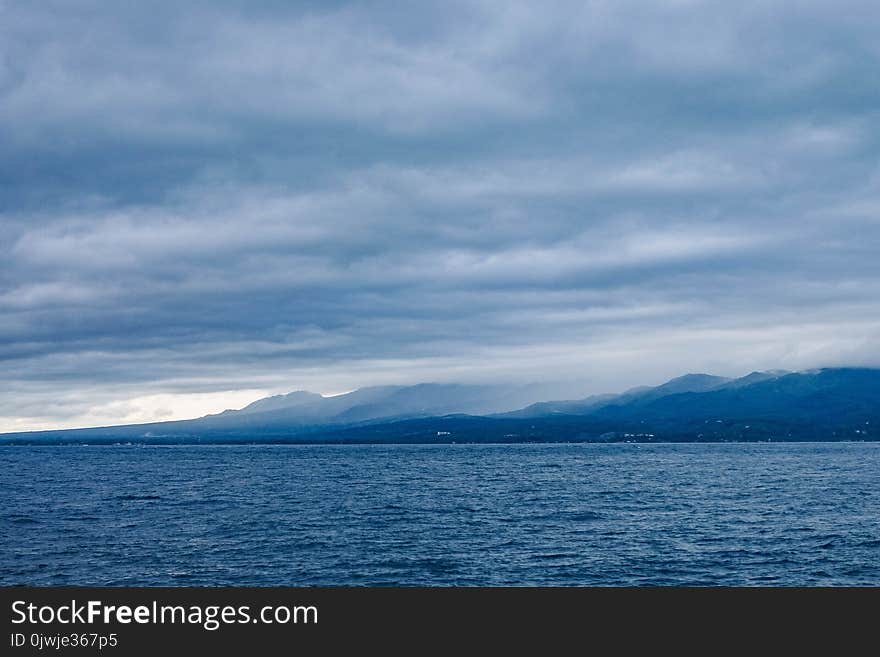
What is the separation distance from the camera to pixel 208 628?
16.0m

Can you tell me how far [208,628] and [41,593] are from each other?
3.80m

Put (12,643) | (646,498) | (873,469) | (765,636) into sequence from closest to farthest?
(765,636), (12,643), (646,498), (873,469)

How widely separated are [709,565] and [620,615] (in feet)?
128

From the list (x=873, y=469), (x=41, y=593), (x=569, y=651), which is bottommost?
(x=873, y=469)

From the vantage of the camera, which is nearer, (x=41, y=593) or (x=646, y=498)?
(x=41, y=593)

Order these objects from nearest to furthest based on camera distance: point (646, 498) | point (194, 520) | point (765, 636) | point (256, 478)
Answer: point (765, 636), point (194, 520), point (646, 498), point (256, 478)

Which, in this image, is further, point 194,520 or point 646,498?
point 646,498

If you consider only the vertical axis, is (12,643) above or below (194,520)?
above

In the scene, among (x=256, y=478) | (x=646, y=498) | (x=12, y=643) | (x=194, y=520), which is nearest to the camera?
(x=12, y=643)

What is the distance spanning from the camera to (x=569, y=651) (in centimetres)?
1565

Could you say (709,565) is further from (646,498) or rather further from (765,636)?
(646,498)

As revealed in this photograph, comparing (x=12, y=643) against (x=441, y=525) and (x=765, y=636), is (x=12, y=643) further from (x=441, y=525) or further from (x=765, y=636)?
(x=441, y=525)

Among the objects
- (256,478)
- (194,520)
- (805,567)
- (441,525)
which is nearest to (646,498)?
(441,525)

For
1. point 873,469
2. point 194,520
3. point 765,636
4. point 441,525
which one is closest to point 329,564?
point 441,525
